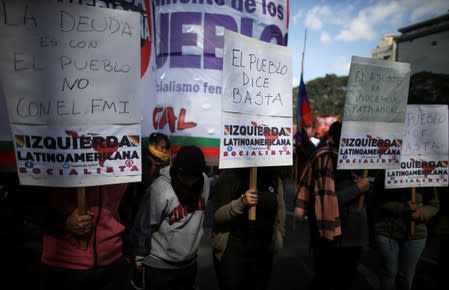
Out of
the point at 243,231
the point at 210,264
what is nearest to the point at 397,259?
the point at 243,231

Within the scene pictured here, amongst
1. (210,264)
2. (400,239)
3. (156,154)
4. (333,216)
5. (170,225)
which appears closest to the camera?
(170,225)

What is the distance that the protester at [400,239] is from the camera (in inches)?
124

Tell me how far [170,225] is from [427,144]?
263 centimetres

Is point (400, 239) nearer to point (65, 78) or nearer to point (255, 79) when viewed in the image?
point (255, 79)

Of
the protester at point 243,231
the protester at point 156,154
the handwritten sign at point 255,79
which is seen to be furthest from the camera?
the protester at point 156,154

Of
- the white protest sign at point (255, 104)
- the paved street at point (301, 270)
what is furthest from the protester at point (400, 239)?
the white protest sign at point (255, 104)

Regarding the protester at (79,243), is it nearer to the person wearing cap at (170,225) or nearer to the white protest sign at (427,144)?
the person wearing cap at (170,225)

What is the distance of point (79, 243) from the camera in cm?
205

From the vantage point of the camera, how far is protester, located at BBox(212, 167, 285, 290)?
2.55m

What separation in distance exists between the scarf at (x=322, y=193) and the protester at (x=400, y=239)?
1.98 feet

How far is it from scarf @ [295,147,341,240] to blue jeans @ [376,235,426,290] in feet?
2.04

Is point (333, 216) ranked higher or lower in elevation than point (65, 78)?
lower

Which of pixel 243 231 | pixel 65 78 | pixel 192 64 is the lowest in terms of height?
pixel 243 231

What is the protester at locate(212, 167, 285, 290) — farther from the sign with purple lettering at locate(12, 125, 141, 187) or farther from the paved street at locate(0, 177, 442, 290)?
the paved street at locate(0, 177, 442, 290)
